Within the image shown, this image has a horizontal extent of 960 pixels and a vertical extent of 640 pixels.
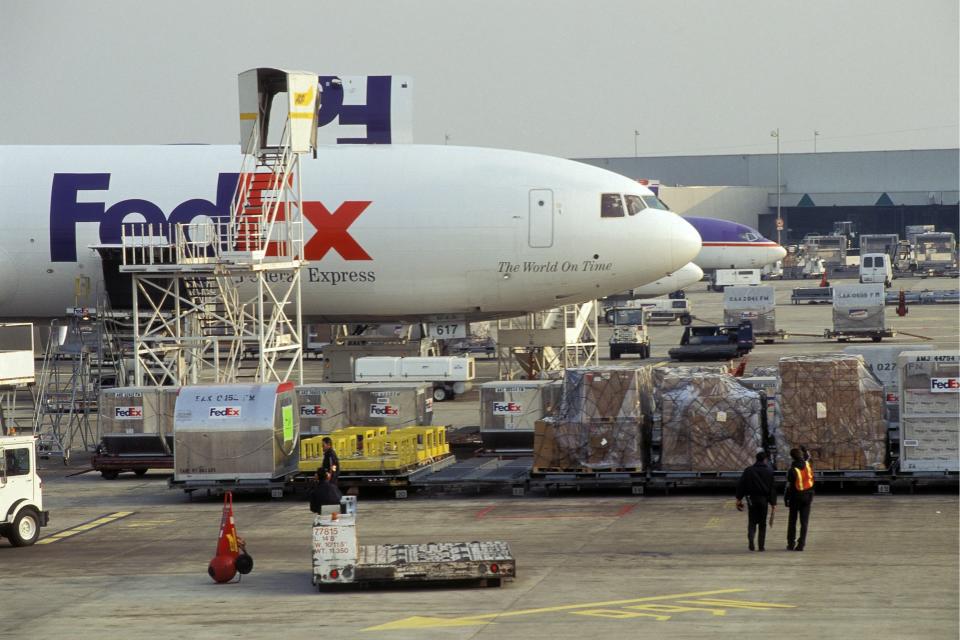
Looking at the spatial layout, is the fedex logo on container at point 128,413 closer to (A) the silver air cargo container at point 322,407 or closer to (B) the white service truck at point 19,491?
(A) the silver air cargo container at point 322,407

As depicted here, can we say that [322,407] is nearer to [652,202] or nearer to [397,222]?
[397,222]

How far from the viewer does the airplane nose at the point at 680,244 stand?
130 feet

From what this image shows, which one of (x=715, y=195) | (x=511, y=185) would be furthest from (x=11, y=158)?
(x=715, y=195)

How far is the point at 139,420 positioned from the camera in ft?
104

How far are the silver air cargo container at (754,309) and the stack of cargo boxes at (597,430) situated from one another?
38.5 m

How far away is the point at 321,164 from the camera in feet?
130

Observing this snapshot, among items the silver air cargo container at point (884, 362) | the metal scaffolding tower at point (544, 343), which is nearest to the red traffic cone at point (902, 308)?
the metal scaffolding tower at point (544, 343)

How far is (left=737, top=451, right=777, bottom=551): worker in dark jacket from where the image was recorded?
21.6 meters

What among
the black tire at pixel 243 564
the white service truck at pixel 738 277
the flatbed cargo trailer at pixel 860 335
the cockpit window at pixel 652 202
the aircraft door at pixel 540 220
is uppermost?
the cockpit window at pixel 652 202

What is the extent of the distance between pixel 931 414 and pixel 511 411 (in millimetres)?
8989

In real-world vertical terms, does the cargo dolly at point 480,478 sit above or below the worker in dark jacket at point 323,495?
below

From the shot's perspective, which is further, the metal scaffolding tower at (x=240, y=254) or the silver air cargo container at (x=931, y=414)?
the metal scaffolding tower at (x=240, y=254)

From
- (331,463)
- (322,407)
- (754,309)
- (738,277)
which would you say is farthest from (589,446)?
(738,277)

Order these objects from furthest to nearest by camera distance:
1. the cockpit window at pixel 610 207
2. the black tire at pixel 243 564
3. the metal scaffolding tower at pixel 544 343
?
the metal scaffolding tower at pixel 544 343 < the cockpit window at pixel 610 207 < the black tire at pixel 243 564
